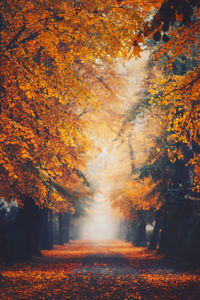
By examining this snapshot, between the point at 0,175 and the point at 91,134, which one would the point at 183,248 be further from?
the point at 0,175

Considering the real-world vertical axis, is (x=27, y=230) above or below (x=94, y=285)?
above

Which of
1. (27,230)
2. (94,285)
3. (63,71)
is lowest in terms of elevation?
(94,285)

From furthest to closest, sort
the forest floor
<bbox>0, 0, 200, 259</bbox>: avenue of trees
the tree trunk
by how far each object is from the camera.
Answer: the tree trunk
the forest floor
<bbox>0, 0, 200, 259</bbox>: avenue of trees

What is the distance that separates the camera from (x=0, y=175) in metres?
6.50

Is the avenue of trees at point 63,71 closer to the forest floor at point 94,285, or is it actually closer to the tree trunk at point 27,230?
the tree trunk at point 27,230

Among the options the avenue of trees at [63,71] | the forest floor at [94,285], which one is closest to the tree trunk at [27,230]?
the avenue of trees at [63,71]

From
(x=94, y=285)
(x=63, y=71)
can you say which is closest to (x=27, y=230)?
(x=94, y=285)

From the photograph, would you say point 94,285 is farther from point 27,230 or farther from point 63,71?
point 63,71

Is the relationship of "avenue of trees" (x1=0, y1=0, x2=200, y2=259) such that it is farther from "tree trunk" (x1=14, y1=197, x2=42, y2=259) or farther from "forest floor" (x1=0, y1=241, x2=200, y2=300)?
"forest floor" (x1=0, y1=241, x2=200, y2=300)

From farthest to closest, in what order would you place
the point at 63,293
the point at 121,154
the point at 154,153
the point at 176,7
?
the point at 121,154 → the point at 154,153 → the point at 63,293 → the point at 176,7

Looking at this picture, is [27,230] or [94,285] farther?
[27,230]

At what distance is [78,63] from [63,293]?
730 cm

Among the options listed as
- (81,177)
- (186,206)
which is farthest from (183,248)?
(81,177)

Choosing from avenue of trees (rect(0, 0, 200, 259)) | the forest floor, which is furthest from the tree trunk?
the forest floor
